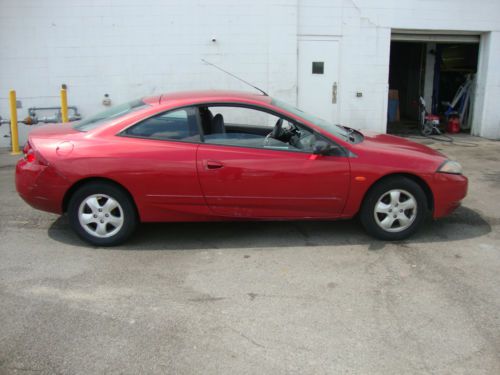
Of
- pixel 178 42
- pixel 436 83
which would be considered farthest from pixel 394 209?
pixel 436 83

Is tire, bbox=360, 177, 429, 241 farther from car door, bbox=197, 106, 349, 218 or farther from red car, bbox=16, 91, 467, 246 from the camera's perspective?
car door, bbox=197, 106, 349, 218

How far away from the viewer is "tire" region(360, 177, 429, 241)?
4.99 meters

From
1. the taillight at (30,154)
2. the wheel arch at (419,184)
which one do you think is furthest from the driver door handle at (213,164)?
the taillight at (30,154)

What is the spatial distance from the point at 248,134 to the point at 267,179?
642 millimetres

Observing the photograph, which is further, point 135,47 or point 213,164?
point 135,47

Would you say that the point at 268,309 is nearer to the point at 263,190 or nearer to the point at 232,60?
the point at 263,190

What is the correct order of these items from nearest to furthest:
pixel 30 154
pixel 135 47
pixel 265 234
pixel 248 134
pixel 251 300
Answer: pixel 251 300, pixel 30 154, pixel 248 134, pixel 265 234, pixel 135 47

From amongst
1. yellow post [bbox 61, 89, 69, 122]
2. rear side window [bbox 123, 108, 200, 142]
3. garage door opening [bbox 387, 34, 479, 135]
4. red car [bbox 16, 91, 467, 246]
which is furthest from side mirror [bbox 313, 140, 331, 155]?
garage door opening [bbox 387, 34, 479, 135]

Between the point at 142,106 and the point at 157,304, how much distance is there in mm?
2193

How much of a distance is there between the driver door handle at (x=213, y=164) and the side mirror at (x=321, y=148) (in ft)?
3.01

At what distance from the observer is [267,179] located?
15.8ft

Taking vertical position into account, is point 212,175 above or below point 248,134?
below

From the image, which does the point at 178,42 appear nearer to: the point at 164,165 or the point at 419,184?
the point at 164,165

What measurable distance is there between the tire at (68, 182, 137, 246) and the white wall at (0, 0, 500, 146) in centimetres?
670
